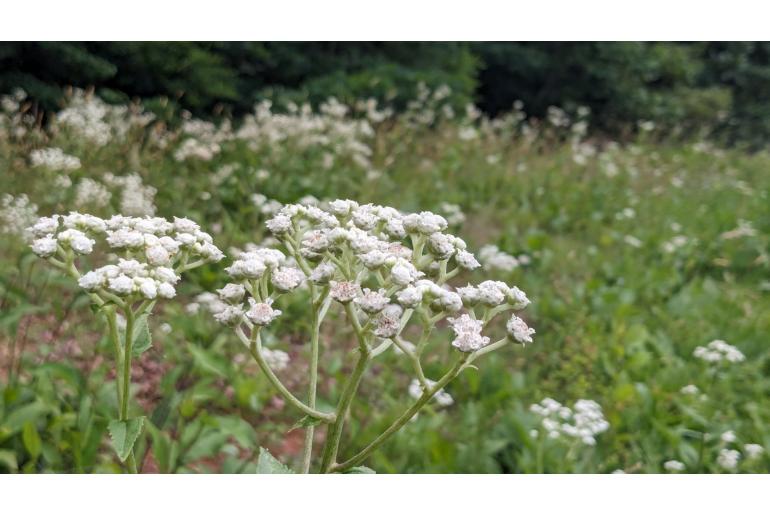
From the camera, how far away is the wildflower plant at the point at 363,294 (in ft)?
2.16

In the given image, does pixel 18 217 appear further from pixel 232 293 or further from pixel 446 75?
pixel 446 75

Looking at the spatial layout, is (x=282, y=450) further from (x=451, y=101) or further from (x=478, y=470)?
(x=451, y=101)

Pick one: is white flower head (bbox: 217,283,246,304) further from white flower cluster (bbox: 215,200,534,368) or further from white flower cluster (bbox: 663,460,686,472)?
white flower cluster (bbox: 663,460,686,472)

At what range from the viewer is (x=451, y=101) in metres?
4.71

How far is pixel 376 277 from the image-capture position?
0.74 m

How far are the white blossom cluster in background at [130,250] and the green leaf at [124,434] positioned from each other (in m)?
0.12

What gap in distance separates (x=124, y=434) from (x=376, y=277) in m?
0.28

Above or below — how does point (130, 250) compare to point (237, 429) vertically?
above

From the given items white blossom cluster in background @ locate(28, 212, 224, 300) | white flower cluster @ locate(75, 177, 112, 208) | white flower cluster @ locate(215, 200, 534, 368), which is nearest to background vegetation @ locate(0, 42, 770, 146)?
white flower cluster @ locate(75, 177, 112, 208)

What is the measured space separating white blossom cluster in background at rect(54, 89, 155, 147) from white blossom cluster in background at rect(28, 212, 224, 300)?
54.8 inches

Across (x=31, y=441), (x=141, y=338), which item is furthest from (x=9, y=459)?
(x=141, y=338)

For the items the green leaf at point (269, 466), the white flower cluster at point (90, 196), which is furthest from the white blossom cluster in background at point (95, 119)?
the green leaf at point (269, 466)

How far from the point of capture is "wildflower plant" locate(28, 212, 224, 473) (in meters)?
0.67

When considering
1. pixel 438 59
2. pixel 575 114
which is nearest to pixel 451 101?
pixel 438 59
